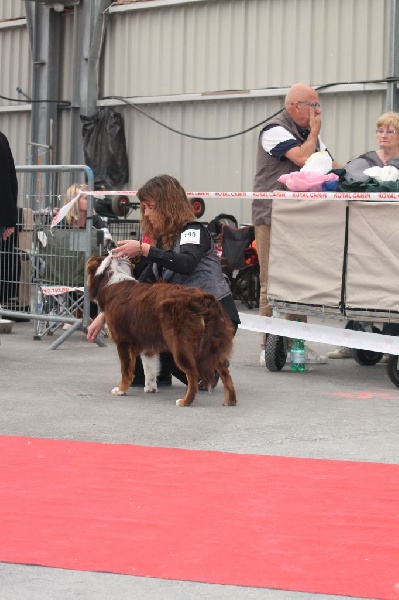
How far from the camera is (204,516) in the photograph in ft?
15.1

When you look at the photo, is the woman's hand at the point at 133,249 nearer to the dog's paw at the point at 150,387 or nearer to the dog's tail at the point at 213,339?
the dog's tail at the point at 213,339

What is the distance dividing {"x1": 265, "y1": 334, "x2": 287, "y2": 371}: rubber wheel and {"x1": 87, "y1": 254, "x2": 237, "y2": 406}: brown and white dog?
1.42 metres

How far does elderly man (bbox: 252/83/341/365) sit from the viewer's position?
8.90 meters

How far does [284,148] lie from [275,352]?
150cm

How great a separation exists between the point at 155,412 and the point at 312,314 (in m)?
1.84

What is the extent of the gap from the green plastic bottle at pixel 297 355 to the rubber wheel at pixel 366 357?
566 millimetres

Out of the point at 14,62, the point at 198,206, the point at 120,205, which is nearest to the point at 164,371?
the point at 198,206

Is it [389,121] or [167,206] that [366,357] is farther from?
[167,206]

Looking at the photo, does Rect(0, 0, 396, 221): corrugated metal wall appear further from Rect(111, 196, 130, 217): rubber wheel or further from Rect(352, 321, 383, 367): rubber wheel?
Rect(352, 321, 383, 367): rubber wheel

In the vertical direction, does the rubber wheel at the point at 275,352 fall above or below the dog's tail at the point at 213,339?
below

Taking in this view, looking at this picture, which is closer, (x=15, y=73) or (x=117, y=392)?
(x=117, y=392)

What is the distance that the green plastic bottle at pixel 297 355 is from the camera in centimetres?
883

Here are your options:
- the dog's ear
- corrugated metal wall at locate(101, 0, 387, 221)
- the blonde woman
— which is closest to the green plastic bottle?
the dog's ear

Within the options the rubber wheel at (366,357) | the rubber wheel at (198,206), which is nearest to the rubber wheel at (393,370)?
the rubber wheel at (366,357)
